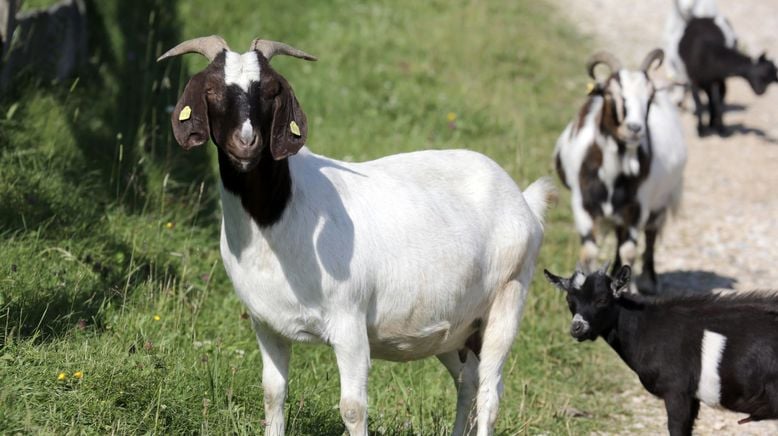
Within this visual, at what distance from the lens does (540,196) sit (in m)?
5.80

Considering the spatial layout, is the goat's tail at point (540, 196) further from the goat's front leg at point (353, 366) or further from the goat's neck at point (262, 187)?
A: the goat's neck at point (262, 187)

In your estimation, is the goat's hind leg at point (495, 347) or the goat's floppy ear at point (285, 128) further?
the goat's hind leg at point (495, 347)

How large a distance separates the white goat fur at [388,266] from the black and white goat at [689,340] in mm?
574

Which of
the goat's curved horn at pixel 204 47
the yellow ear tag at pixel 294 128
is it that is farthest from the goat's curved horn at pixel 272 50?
the yellow ear tag at pixel 294 128

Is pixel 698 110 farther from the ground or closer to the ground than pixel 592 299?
closer to the ground

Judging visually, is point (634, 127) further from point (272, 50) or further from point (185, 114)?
point (185, 114)

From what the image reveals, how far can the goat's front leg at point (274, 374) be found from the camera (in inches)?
184

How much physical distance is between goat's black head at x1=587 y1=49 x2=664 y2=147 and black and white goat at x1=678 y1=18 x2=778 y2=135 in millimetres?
5168

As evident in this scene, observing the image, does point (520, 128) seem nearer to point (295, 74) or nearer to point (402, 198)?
point (295, 74)

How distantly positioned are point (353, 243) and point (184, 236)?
2806mm

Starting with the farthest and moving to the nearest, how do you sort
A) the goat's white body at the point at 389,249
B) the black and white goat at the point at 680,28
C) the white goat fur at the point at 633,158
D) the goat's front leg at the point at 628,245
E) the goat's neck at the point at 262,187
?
the black and white goat at the point at 680,28 → the goat's front leg at the point at 628,245 → the white goat fur at the point at 633,158 → the goat's white body at the point at 389,249 → the goat's neck at the point at 262,187

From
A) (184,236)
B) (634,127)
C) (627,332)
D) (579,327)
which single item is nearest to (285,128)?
(579,327)

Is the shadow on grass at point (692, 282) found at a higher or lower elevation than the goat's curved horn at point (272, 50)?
lower

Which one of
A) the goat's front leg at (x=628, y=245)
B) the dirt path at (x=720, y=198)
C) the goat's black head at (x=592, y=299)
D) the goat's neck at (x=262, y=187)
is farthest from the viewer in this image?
the goat's front leg at (x=628, y=245)
